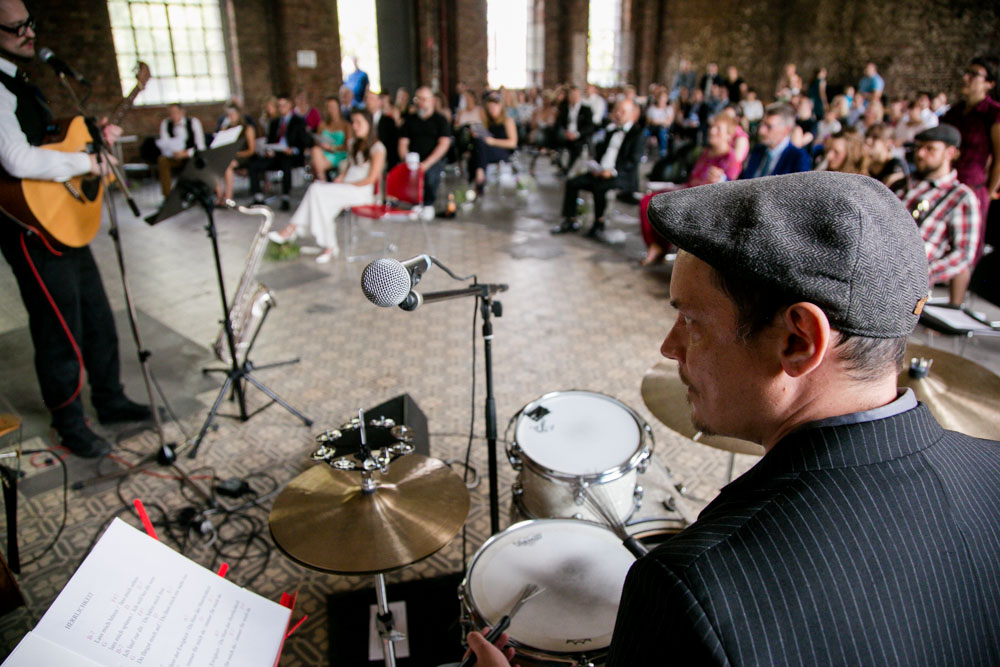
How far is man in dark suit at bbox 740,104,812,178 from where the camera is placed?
4645mm

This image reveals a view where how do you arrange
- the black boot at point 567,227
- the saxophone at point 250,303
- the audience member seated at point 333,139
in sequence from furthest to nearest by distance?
the audience member seated at point 333,139
the black boot at point 567,227
the saxophone at point 250,303

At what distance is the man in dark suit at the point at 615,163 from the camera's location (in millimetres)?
6684

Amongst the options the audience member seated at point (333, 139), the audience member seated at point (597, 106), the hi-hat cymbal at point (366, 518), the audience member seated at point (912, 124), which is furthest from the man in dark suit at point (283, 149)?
the audience member seated at point (912, 124)

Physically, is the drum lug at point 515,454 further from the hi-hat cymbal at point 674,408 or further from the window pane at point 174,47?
the window pane at point 174,47

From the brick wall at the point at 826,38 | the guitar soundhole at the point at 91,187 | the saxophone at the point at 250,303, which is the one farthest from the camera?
the brick wall at the point at 826,38

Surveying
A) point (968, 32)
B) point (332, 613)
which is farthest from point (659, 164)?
point (968, 32)

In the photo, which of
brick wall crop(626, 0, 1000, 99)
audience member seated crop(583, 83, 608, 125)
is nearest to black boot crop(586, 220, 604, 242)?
audience member seated crop(583, 83, 608, 125)

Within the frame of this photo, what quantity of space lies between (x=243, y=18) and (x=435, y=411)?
10096mm

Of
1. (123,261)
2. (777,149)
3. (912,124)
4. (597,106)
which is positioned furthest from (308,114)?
(912,124)

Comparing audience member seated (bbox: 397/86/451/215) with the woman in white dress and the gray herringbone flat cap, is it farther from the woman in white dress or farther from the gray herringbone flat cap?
the gray herringbone flat cap

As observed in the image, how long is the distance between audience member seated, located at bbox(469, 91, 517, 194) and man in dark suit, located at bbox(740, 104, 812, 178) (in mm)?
4082

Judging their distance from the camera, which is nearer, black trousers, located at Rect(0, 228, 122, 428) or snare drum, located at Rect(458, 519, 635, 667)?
snare drum, located at Rect(458, 519, 635, 667)

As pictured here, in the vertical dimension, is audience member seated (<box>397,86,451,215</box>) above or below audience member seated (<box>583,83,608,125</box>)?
below

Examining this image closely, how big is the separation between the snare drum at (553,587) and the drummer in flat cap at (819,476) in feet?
2.21
